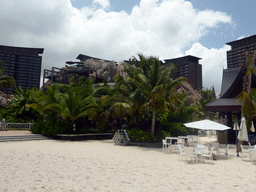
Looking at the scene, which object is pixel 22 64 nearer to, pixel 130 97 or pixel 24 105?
pixel 24 105

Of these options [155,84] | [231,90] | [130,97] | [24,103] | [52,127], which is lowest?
[52,127]

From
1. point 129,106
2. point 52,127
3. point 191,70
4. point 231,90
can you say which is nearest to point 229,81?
point 231,90

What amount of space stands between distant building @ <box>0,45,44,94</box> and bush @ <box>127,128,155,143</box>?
5512 cm

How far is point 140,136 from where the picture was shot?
1405 cm

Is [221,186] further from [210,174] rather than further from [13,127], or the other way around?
[13,127]

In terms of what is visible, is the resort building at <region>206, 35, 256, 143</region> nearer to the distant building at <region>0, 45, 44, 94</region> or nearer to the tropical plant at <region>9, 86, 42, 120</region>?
the tropical plant at <region>9, 86, 42, 120</region>

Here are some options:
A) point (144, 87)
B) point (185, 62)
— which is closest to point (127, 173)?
point (144, 87)

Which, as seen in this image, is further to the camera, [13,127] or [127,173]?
[13,127]

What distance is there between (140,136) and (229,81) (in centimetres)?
856

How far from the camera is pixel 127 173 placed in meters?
6.44

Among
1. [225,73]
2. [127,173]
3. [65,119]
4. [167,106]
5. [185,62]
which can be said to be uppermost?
[185,62]

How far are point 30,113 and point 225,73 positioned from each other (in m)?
23.6

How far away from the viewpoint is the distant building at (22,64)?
2313 inches

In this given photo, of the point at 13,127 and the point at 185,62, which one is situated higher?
the point at 185,62
